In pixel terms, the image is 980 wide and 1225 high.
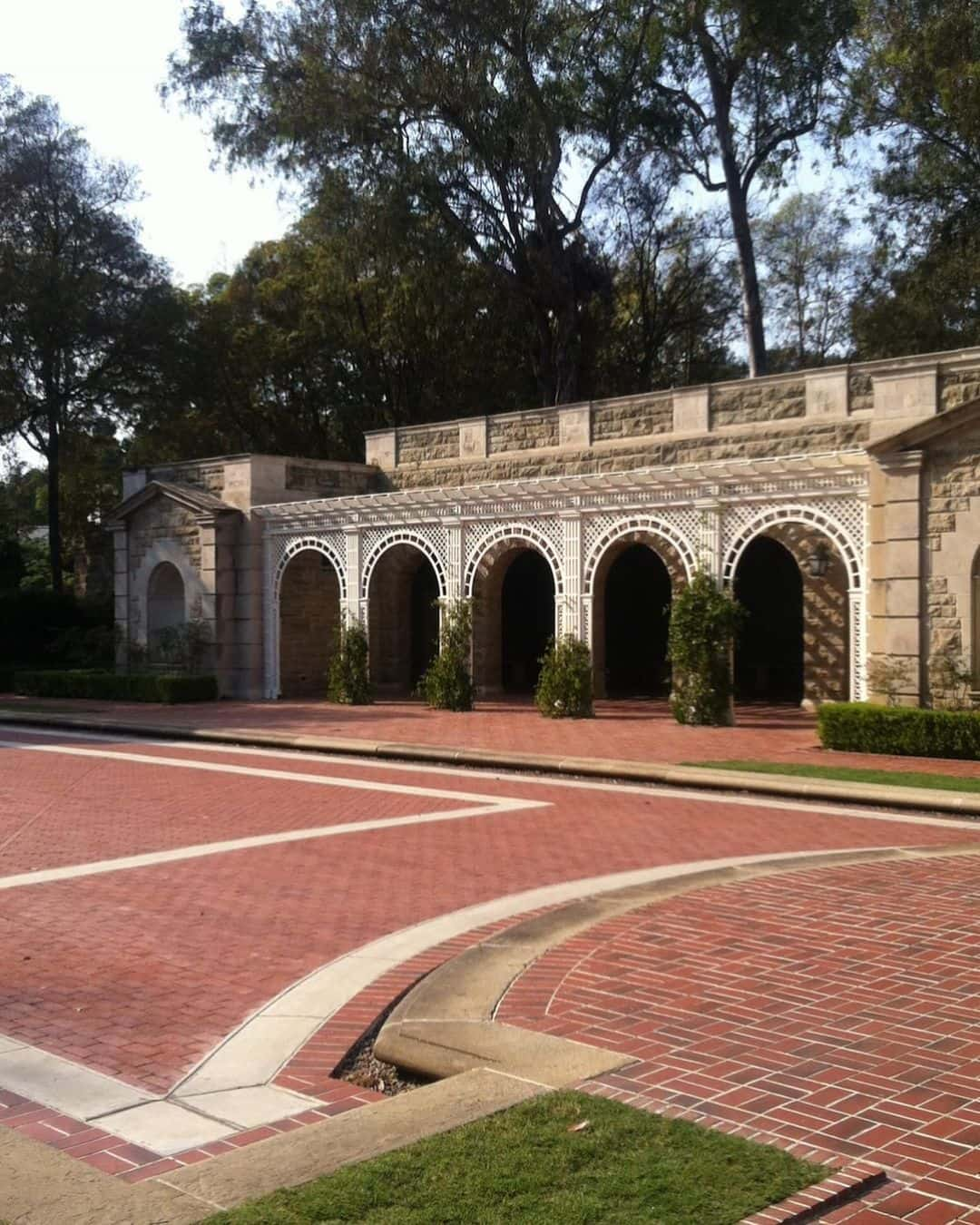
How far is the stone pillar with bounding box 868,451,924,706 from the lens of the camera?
1738 cm

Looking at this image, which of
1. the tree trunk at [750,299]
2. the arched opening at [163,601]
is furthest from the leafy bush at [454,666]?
the tree trunk at [750,299]

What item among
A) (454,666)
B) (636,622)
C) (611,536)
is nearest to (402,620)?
(636,622)

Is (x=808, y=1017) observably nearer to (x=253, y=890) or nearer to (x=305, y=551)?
(x=253, y=890)

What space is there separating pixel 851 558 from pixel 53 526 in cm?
2809

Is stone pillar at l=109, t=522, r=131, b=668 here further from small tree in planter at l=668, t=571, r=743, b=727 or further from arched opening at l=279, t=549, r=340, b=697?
small tree in planter at l=668, t=571, r=743, b=727

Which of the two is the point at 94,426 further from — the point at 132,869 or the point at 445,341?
the point at 132,869

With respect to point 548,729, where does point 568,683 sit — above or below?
above

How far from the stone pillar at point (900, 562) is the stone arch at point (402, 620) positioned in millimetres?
11500

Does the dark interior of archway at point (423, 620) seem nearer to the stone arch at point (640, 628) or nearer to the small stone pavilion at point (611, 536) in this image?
the small stone pavilion at point (611, 536)

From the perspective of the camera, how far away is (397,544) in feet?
81.0

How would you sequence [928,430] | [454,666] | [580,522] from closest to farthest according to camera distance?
1. [928,430]
2. [580,522]
3. [454,666]

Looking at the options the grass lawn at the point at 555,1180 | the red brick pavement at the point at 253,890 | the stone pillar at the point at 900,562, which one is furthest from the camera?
the stone pillar at the point at 900,562

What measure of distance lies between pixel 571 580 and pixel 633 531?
1.39 m

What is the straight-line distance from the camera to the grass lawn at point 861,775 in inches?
520
